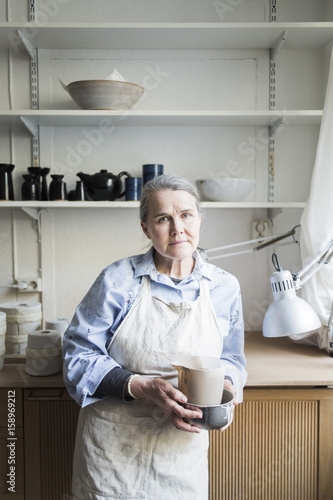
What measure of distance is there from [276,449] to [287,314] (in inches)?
22.5

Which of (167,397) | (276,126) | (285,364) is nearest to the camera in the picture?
(167,397)

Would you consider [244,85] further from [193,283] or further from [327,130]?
[193,283]

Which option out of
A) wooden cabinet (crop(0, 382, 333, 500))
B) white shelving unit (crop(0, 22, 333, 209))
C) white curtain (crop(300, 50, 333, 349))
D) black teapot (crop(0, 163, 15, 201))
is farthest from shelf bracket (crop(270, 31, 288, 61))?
wooden cabinet (crop(0, 382, 333, 500))

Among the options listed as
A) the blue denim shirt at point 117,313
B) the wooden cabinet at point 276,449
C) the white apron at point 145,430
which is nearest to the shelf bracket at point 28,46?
the blue denim shirt at point 117,313

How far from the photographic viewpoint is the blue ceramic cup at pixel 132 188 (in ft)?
6.50

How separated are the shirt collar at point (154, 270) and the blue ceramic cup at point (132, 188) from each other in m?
0.68

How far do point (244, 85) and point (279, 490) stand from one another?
1.68 meters

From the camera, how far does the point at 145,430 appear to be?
1.26m

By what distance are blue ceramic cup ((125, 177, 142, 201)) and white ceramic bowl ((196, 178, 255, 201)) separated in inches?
10.3

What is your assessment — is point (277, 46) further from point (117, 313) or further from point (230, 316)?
point (117, 313)

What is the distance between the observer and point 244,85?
2.18 meters

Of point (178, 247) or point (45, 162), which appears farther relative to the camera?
point (45, 162)

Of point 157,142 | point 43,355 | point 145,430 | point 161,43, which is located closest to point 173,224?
point 145,430

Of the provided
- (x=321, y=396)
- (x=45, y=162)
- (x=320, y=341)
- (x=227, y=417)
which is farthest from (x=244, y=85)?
(x=227, y=417)
